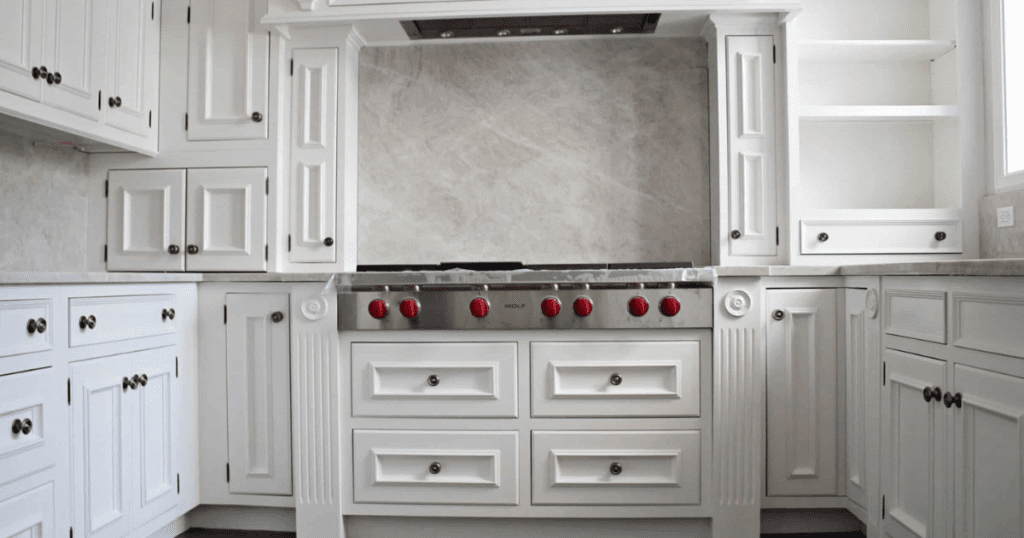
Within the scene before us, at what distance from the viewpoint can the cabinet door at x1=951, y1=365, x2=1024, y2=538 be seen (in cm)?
132

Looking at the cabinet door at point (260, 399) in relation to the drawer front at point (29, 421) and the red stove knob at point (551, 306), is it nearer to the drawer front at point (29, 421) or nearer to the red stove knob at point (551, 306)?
the drawer front at point (29, 421)

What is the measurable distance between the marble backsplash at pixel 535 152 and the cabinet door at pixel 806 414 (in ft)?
2.02

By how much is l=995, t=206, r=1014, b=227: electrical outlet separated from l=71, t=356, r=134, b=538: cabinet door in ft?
9.71

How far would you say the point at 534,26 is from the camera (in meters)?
2.51

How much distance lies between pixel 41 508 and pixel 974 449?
89.6 inches

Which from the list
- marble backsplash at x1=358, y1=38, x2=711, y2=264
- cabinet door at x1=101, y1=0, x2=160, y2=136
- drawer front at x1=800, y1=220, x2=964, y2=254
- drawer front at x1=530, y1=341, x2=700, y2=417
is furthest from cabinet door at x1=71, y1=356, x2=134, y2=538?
drawer front at x1=800, y1=220, x2=964, y2=254

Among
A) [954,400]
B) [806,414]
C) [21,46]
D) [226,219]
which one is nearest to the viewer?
[954,400]

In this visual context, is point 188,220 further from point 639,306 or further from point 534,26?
point 639,306

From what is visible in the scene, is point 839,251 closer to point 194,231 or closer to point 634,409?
point 634,409

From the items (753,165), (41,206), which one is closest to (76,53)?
(41,206)

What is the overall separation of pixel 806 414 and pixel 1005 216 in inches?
39.7

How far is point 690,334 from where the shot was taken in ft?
6.80

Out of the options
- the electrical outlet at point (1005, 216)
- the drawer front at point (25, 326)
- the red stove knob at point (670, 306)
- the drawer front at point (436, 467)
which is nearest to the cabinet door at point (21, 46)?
the drawer front at point (25, 326)

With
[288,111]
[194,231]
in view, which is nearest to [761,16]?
[288,111]
